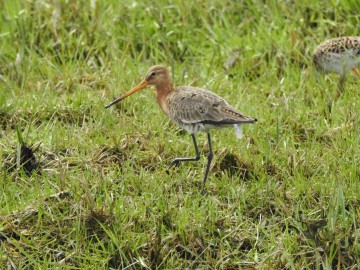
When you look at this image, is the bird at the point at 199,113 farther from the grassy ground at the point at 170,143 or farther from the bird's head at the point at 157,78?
the grassy ground at the point at 170,143

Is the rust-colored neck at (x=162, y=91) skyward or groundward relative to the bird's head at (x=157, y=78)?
groundward

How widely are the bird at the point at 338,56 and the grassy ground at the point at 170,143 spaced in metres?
0.17

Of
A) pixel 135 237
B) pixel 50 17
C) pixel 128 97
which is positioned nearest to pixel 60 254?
pixel 135 237

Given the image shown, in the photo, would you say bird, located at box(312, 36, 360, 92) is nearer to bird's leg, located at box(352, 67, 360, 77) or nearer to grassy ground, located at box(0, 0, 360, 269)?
A: bird's leg, located at box(352, 67, 360, 77)

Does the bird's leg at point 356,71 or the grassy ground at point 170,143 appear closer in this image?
the grassy ground at point 170,143

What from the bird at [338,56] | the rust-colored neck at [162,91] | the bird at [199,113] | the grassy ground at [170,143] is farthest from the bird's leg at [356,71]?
the rust-colored neck at [162,91]

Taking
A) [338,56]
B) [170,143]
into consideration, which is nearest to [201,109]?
[170,143]

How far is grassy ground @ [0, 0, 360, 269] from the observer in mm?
6539

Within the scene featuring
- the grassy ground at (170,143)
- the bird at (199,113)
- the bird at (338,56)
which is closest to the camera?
the grassy ground at (170,143)

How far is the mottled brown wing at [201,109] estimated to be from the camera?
7273 mm

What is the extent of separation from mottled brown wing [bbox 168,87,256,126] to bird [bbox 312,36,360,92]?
163cm

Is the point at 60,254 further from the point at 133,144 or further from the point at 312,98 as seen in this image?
the point at 312,98

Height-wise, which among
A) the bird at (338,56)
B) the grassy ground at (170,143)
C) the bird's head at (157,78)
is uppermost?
the bird's head at (157,78)

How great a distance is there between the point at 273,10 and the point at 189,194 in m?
3.41
